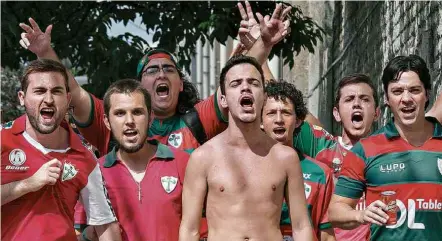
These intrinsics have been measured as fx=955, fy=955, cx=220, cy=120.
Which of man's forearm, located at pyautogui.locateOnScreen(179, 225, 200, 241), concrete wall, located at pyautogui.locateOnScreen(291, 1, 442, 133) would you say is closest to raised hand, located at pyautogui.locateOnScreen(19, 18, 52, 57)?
man's forearm, located at pyautogui.locateOnScreen(179, 225, 200, 241)

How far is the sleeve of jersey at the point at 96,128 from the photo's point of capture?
21.5 feet

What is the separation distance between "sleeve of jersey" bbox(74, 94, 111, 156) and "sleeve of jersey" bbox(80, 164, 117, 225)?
3.10ft

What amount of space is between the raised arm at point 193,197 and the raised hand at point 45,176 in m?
0.74

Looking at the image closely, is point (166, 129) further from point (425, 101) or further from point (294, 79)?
point (294, 79)

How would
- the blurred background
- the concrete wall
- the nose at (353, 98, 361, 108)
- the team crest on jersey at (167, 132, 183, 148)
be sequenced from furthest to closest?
1. the blurred background
2. the concrete wall
3. the nose at (353, 98, 361, 108)
4. the team crest on jersey at (167, 132, 183, 148)

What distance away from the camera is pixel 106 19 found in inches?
474

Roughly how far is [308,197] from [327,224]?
0.21m

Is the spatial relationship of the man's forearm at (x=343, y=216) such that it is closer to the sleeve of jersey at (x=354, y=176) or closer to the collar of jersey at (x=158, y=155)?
the sleeve of jersey at (x=354, y=176)

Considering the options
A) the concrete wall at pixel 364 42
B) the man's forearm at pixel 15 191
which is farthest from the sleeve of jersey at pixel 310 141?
the man's forearm at pixel 15 191

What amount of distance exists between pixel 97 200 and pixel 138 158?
45 cm

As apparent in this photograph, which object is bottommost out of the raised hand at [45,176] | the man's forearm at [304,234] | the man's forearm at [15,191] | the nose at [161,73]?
the man's forearm at [304,234]

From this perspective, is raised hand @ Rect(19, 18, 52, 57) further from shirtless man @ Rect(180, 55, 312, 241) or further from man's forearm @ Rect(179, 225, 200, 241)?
man's forearm @ Rect(179, 225, 200, 241)

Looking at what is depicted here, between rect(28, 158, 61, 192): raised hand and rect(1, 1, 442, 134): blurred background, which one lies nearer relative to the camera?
rect(28, 158, 61, 192): raised hand

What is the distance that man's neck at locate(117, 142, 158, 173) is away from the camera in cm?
592
